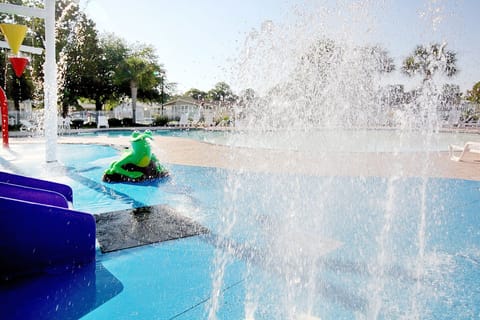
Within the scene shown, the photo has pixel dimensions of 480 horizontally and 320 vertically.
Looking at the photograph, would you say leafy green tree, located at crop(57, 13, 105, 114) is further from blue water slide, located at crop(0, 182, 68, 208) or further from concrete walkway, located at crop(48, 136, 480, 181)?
blue water slide, located at crop(0, 182, 68, 208)

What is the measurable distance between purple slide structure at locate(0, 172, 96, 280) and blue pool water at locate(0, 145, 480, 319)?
182 mm

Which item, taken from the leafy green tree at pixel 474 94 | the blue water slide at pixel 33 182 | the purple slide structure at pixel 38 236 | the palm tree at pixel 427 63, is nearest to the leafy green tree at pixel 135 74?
the palm tree at pixel 427 63

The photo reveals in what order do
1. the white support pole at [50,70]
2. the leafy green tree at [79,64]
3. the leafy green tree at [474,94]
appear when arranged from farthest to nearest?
the leafy green tree at [474,94] → the leafy green tree at [79,64] → the white support pole at [50,70]

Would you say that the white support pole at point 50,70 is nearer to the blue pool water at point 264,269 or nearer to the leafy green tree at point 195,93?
the blue pool water at point 264,269

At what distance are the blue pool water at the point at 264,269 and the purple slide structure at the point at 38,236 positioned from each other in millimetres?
182

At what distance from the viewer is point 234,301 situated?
9.10ft

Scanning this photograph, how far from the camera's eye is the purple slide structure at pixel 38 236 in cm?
295

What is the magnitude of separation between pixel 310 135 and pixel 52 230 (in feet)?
56.5

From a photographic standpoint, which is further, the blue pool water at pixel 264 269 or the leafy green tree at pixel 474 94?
the leafy green tree at pixel 474 94

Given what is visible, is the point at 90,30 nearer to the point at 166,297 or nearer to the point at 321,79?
the point at 321,79

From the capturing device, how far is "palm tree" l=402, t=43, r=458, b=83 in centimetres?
1040

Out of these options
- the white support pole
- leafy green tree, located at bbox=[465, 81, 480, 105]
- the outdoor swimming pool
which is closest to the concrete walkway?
the outdoor swimming pool

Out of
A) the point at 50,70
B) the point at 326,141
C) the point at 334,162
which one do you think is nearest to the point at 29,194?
the point at 50,70

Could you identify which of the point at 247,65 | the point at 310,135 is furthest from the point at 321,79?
the point at 310,135
